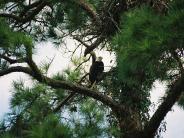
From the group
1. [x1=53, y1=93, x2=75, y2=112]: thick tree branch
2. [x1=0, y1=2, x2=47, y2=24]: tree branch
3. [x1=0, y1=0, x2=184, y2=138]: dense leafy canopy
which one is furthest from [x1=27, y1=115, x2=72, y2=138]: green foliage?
[x1=0, y1=2, x2=47, y2=24]: tree branch

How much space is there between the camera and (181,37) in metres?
2.85

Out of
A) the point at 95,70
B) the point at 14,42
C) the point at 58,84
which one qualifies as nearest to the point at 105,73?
the point at 95,70

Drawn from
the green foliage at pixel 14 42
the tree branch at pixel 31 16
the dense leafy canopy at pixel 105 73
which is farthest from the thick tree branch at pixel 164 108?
the tree branch at pixel 31 16

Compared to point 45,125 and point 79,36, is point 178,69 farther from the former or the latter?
point 45,125

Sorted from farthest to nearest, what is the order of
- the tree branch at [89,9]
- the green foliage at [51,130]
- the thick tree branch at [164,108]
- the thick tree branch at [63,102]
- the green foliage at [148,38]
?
the tree branch at [89,9] < the thick tree branch at [63,102] < the thick tree branch at [164,108] < the green foliage at [51,130] < the green foliage at [148,38]

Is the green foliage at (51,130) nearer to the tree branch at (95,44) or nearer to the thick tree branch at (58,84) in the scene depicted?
the thick tree branch at (58,84)

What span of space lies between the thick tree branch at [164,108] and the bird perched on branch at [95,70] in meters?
1.33

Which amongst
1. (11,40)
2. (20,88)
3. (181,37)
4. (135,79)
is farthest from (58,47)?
(181,37)

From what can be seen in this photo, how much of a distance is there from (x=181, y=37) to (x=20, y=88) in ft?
7.83

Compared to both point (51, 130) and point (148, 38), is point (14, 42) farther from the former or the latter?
point (148, 38)

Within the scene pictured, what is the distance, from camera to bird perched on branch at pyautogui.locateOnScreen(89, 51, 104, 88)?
5.55 meters

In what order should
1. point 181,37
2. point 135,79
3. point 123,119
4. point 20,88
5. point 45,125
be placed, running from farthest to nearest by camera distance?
point 20,88 → point 123,119 → point 135,79 → point 45,125 → point 181,37

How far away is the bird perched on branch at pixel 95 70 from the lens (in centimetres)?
555

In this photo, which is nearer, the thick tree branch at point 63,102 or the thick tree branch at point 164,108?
the thick tree branch at point 164,108
